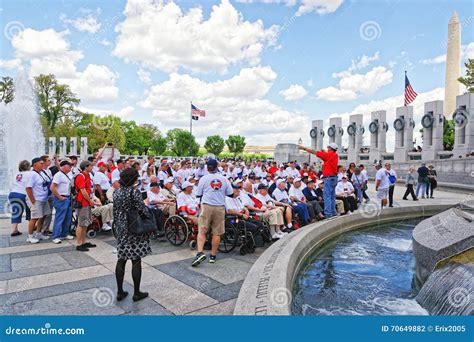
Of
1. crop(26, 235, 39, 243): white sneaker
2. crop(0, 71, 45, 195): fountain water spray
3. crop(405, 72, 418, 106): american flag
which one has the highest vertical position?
crop(405, 72, 418, 106): american flag

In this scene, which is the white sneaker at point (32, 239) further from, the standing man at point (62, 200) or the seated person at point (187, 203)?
the seated person at point (187, 203)

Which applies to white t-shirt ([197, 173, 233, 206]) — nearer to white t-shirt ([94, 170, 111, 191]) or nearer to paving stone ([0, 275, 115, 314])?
paving stone ([0, 275, 115, 314])

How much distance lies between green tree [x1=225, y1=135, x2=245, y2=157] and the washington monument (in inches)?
2515

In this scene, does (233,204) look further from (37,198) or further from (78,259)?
(37,198)

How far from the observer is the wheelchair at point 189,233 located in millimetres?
6648

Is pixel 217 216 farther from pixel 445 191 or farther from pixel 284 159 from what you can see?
pixel 284 159

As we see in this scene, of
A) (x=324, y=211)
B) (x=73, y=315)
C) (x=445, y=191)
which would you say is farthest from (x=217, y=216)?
(x=445, y=191)

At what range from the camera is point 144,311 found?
3.95 metres

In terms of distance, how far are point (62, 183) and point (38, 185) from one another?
0.64m

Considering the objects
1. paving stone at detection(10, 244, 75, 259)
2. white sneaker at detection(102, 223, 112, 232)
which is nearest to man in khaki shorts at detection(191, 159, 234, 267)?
paving stone at detection(10, 244, 75, 259)

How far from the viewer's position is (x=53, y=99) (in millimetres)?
55719

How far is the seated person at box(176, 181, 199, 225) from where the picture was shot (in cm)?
726

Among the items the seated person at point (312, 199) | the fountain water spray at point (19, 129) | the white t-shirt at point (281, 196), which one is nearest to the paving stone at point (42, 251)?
the white t-shirt at point (281, 196)
